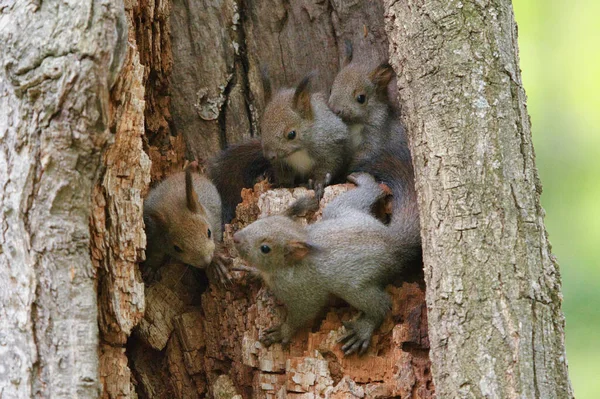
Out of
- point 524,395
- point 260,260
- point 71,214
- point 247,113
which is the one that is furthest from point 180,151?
point 524,395

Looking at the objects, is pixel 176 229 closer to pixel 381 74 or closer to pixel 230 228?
pixel 230 228

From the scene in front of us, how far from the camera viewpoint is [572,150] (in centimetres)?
505

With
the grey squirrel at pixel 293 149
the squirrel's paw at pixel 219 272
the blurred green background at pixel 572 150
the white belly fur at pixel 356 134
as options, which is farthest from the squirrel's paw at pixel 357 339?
the blurred green background at pixel 572 150

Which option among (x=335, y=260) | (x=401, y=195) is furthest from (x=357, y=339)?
(x=401, y=195)

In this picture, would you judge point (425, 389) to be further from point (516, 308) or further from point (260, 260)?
point (260, 260)

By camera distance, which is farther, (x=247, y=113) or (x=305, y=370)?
(x=247, y=113)

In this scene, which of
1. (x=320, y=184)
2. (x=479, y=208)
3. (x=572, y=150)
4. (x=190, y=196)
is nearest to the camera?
(x=479, y=208)

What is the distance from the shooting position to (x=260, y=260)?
3660 millimetres

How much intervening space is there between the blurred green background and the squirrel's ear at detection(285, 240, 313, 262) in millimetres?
2094

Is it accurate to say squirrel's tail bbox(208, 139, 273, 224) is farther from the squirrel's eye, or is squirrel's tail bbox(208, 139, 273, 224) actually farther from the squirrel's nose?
the squirrel's eye

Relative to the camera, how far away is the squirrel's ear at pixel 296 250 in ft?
11.6

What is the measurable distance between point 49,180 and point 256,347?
1.47m

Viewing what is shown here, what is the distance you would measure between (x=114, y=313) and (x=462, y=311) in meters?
1.39

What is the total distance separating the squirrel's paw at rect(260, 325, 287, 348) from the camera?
11.8ft
